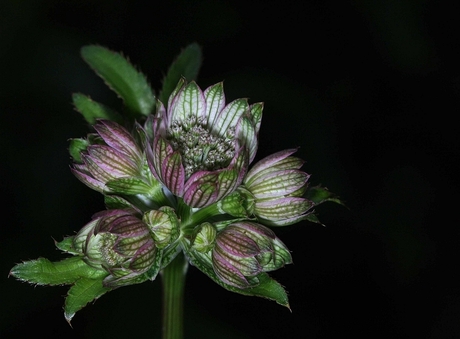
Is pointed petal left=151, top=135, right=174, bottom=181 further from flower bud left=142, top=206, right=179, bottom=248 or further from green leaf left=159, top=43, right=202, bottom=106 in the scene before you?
green leaf left=159, top=43, right=202, bottom=106

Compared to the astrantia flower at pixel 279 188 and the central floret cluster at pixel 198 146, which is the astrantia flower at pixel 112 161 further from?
the astrantia flower at pixel 279 188

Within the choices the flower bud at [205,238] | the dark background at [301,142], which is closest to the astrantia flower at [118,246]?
the flower bud at [205,238]

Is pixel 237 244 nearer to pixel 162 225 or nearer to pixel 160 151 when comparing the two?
pixel 162 225

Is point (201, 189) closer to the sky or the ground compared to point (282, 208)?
closer to the sky

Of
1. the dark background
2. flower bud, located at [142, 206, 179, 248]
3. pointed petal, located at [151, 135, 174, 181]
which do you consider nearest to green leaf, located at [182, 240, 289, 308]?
flower bud, located at [142, 206, 179, 248]

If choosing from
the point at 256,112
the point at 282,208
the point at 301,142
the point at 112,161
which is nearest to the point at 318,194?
the point at 282,208
